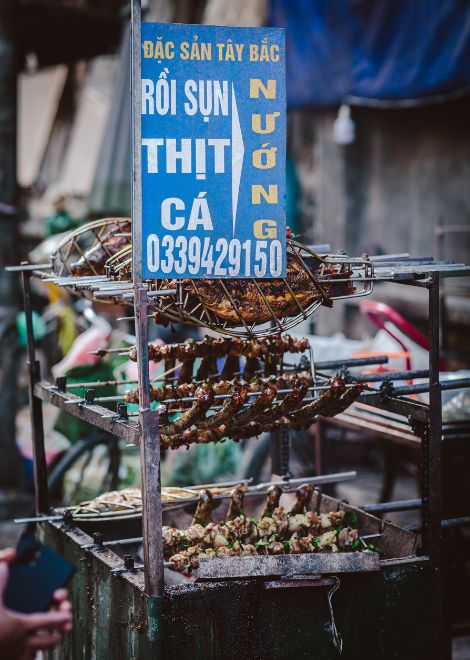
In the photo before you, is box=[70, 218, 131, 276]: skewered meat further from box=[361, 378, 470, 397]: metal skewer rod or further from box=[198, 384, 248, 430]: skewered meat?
box=[361, 378, 470, 397]: metal skewer rod

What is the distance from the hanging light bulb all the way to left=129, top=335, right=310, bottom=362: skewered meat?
17.0 ft

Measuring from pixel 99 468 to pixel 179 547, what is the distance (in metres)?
2.88

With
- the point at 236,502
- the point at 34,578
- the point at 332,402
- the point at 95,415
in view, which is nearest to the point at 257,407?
the point at 332,402

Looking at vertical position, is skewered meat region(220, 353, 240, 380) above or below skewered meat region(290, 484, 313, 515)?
above

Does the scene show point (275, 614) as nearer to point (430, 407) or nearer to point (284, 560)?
point (284, 560)

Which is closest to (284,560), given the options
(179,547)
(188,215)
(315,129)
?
(179,547)

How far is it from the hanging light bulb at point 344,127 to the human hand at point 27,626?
7.29m

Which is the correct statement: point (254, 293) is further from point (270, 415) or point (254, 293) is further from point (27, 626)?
point (27, 626)

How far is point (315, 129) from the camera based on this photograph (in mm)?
10156

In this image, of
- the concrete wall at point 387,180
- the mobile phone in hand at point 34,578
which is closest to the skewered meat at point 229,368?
the mobile phone in hand at point 34,578

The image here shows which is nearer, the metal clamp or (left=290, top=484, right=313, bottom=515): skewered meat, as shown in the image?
the metal clamp

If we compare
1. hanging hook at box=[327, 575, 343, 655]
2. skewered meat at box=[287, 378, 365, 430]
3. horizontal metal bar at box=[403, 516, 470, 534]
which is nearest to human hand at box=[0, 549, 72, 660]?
hanging hook at box=[327, 575, 343, 655]

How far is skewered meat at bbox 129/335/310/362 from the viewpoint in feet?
13.7

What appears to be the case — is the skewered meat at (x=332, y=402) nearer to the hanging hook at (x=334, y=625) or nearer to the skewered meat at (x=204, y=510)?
the skewered meat at (x=204, y=510)
